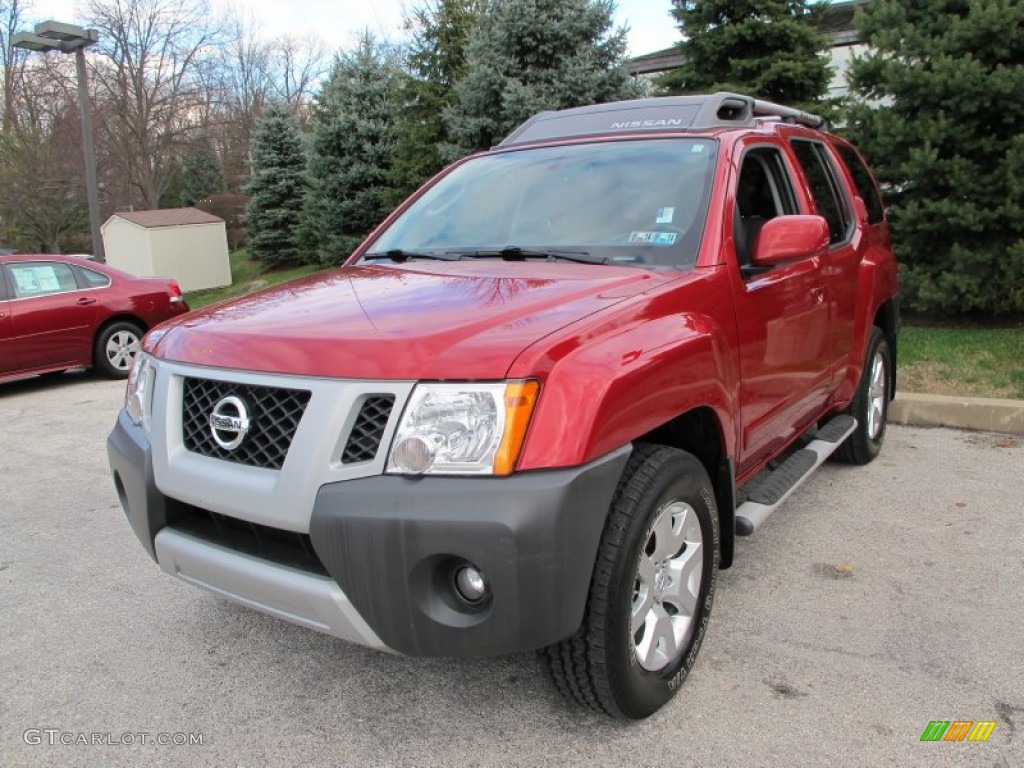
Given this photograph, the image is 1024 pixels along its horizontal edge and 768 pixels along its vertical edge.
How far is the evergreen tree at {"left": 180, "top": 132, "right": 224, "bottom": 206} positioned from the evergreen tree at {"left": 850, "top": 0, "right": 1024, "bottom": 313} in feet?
118

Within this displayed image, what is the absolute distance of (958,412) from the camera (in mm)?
5824

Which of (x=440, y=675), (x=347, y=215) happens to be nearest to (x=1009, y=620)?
(x=440, y=675)

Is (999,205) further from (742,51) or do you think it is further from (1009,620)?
(1009,620)

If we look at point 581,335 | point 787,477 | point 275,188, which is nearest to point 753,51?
point 787,477

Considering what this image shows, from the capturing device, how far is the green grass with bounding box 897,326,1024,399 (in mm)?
6234

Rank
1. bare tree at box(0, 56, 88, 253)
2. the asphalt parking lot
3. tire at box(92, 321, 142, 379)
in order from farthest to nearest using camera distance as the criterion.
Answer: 1. bare tree at box(0, 56, 88, 253)
2. tire at box(92, 321, 142, 379)
3. the asphalt parking lot

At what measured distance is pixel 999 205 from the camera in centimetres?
766

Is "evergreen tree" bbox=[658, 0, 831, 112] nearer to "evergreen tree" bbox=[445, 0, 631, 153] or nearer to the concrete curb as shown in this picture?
"evergreen tree" bbox=[445, 0, 631, 153]

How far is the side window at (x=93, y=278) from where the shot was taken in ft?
30.4

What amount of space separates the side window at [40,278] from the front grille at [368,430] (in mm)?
7944

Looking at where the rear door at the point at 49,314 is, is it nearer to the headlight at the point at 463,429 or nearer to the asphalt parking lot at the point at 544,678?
the asphalt parking lot at the point at 544,678

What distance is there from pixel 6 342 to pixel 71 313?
0.72 m

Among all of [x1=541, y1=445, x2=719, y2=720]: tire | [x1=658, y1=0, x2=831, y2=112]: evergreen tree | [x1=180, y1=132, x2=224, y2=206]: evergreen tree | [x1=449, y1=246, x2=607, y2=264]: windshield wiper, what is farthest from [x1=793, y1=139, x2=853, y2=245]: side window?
[x1=180, y1=132, x2=224, y2=206]: evergreen tree

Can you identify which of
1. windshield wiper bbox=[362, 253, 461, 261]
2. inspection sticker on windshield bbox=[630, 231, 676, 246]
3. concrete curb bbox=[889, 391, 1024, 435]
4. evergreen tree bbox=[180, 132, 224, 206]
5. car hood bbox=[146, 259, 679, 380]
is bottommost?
concrete curb bbox=[889, 391, 1024, 435]
